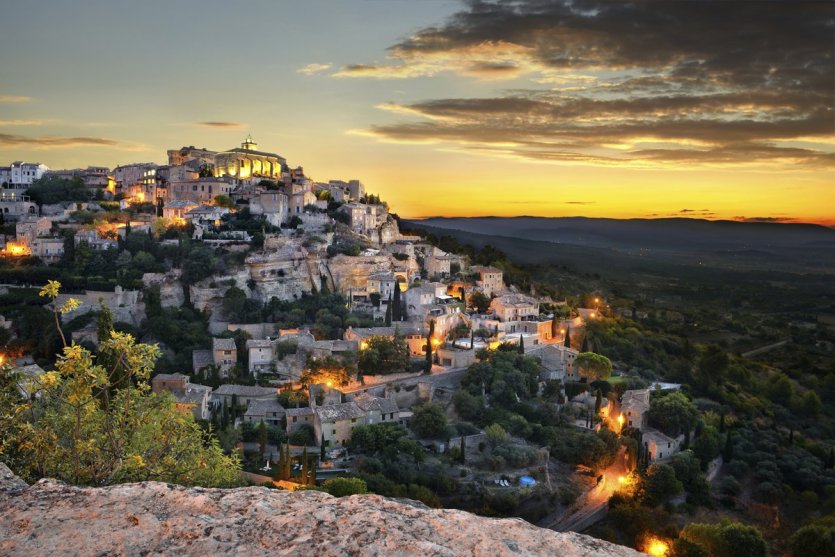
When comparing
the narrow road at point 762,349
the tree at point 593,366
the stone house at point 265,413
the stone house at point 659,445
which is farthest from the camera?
the narrow road at point 762,349

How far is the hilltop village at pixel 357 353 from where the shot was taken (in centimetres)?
2103

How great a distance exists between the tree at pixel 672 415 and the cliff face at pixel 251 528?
80.5 ft

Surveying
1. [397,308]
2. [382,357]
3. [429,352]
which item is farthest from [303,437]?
[397,308]

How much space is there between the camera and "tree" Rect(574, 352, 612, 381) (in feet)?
92.2

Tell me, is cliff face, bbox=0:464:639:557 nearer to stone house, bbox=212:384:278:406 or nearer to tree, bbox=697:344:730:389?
stone house, bbox=212:384:278:406

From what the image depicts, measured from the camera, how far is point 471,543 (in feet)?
10.4

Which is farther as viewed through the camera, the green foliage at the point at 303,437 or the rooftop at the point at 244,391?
the rooftop at the point at 244,391

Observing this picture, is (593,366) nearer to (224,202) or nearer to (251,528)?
(224,202)

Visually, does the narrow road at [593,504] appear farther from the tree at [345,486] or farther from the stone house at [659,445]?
the tree at [345,486]

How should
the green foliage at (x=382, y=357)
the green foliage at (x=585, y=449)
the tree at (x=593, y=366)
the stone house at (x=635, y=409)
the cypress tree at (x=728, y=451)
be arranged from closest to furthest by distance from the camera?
the green foliage at (x=585, y=449) → the cypress tree at (x=728, y=451) → the stone house at (x=635, y=409) → the green foliage at (x=382, y=357) → the tree at (x=593, y=366)

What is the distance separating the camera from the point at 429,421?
75.2 ft

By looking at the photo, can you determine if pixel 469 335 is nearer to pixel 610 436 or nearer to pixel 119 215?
pixel 610 436

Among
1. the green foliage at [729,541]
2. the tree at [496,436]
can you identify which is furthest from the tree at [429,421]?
the green foliage at [729,541]

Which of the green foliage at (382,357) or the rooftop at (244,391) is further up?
the green foliage at (382,357)
